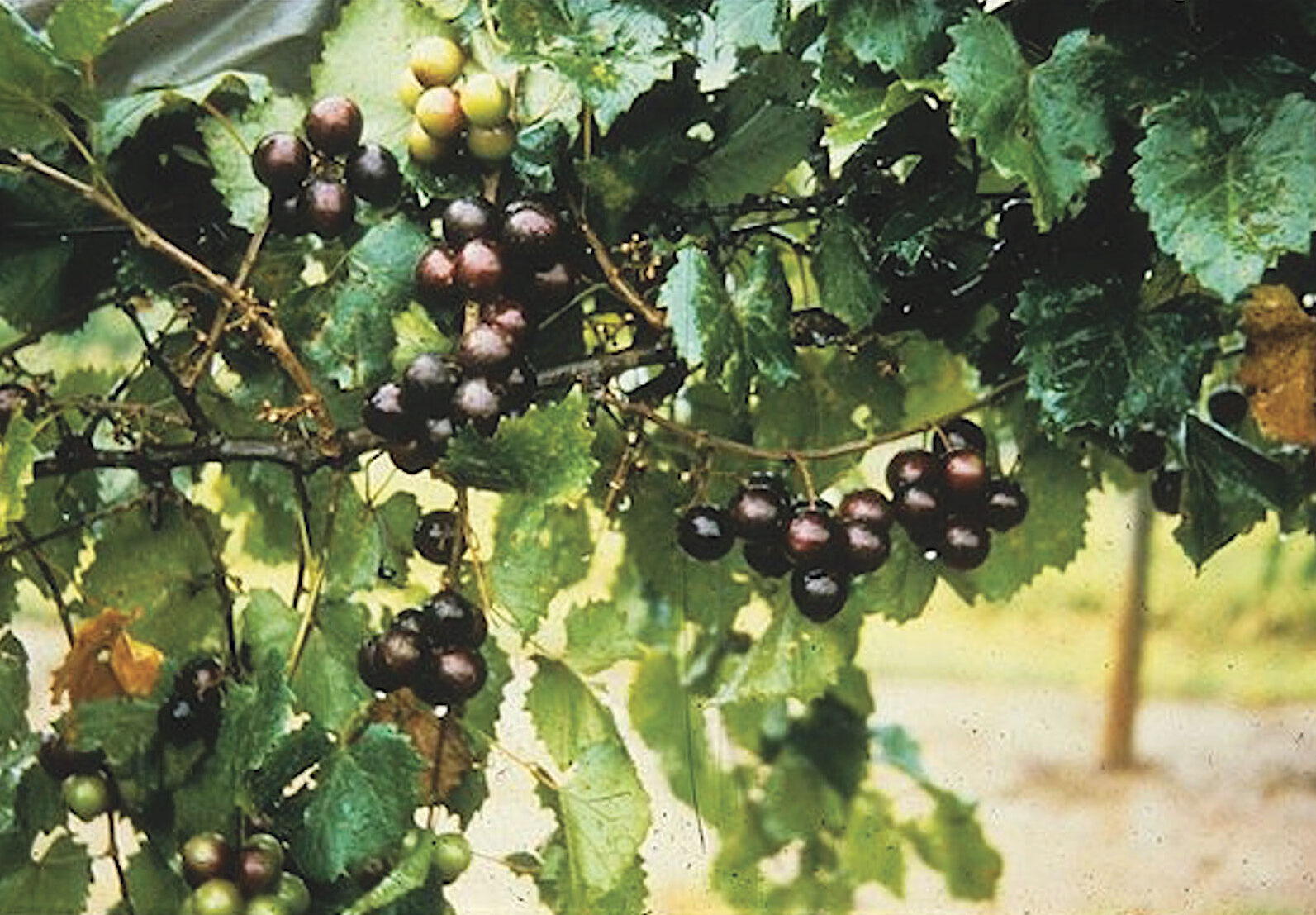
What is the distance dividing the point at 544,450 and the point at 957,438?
0.27 meters

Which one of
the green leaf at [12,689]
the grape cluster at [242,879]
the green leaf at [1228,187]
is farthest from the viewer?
the green leaf at [12,689]

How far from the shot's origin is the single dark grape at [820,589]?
1.04 meters

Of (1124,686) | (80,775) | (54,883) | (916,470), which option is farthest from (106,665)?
(1124,686)

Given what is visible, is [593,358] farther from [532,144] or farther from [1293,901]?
[1293,901]

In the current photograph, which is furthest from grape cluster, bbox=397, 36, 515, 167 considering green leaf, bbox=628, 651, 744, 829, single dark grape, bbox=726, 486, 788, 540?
green leaf, bbox=628, 651, 744, 829

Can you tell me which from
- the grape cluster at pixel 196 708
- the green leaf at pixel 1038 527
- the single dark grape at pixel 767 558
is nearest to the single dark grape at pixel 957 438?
the single dark grape at pixel 767 558

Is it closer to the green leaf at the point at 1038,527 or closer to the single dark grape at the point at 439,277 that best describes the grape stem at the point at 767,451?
the single dark grape at the point at 439,277

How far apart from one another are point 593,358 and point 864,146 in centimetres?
19

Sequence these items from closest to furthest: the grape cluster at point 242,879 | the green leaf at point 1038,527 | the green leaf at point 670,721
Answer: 1. the grape cluster at point 242,879
2. the green leaf at point 1038,527
3. the green leaf at point 670,721

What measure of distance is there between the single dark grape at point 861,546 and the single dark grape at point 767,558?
45mm

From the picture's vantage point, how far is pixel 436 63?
3.34 ft

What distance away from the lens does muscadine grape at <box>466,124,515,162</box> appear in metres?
1.00

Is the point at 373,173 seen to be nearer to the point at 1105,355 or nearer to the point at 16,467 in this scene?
the point at 16,467

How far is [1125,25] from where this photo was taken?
3.10 feet
